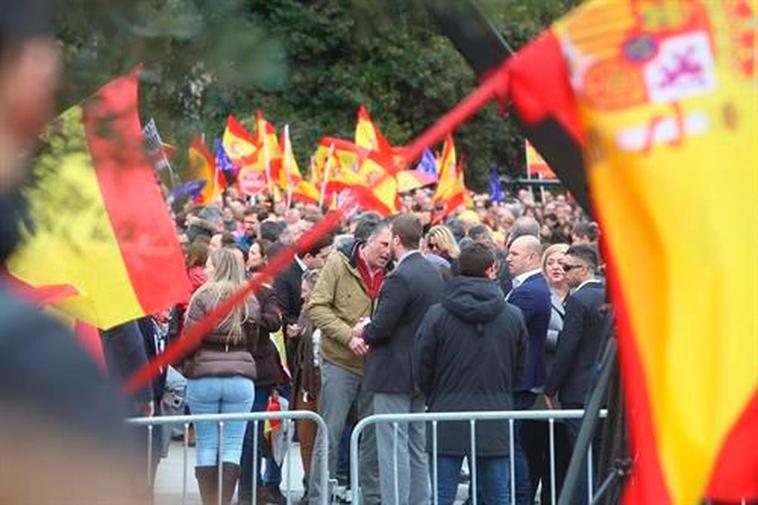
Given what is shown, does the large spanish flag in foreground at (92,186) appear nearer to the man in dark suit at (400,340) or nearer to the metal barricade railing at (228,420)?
the metal barricade railing at (228,420)

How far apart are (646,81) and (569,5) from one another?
1.50ft

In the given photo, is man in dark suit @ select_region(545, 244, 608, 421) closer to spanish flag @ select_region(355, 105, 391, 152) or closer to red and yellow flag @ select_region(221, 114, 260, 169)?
spanish flag @ select_region(355, 105, 391, 152)

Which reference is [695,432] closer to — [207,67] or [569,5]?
[569,5]

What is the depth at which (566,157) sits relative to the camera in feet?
16.2

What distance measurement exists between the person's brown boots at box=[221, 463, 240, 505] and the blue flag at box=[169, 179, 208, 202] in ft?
19.1

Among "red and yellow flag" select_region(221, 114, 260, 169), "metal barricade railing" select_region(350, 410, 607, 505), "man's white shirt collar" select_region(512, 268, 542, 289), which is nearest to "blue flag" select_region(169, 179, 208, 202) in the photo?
"metal barricade railing" select_region(350, 410, 607, 505)

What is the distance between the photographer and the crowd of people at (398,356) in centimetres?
981

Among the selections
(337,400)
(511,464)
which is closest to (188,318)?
(337,400)

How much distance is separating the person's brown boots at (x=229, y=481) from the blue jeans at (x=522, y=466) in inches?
60.5

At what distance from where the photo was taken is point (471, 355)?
983 centimetres

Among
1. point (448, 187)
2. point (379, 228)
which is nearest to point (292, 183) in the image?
point (448, 187)

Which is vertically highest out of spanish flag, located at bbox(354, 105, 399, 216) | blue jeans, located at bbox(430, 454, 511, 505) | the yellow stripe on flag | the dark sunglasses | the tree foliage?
spanish flag, located at bbox(354, 105, 399, 216)

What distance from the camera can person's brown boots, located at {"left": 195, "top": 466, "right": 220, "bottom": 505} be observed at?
930 centimetres

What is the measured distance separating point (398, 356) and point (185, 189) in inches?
278
